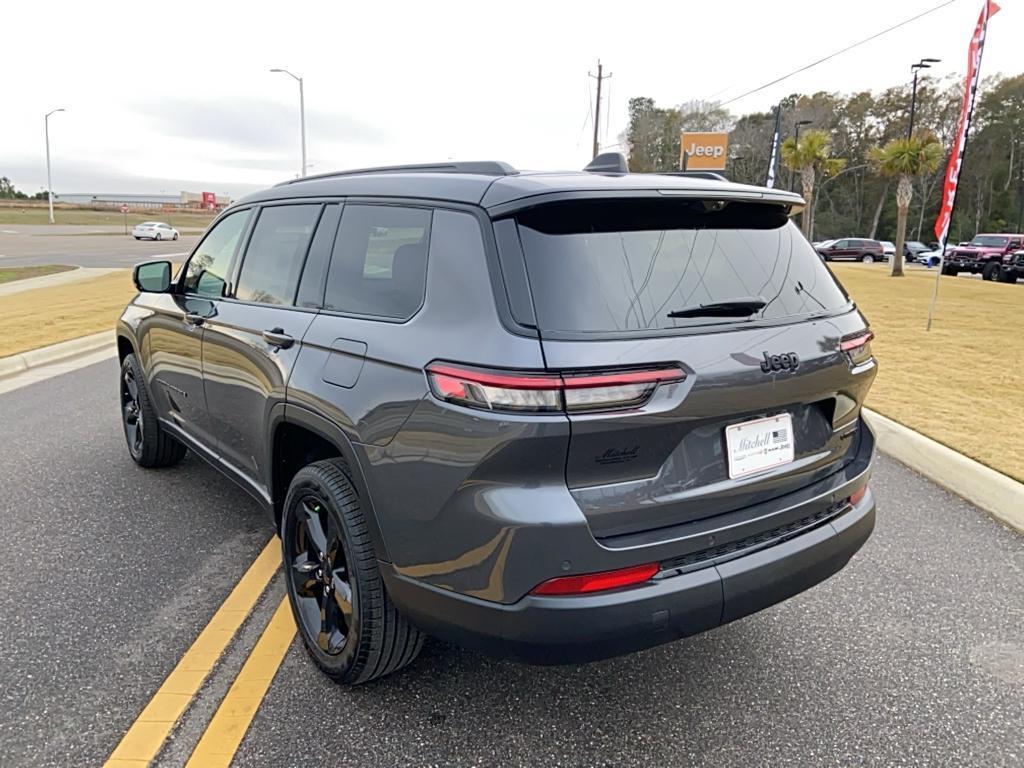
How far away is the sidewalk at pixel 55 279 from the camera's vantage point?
1780 centimetres

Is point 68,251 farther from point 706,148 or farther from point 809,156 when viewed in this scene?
point 706,148

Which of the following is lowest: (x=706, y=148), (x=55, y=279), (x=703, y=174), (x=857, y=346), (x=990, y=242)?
(x=55, y=279)

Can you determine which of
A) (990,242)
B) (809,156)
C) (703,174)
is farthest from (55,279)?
(809,156)

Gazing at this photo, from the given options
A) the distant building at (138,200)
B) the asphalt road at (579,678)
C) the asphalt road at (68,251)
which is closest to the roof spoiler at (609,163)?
the asphalt road at (579,678)

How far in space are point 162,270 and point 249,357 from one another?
1574 millimetres

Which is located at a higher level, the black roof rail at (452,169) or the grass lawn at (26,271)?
the black roof rail at (452,169)

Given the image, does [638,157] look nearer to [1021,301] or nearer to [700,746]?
[1021,301]

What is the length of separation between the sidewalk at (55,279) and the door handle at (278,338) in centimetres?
1691

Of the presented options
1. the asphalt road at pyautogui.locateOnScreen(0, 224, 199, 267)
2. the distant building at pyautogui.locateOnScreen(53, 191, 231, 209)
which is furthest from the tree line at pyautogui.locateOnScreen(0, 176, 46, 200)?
the asphalt road at pyautogui.locateOnScreen(0, 224, 199, 267)

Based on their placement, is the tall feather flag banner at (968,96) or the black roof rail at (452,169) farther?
the tall feather flag banner at (968,96)

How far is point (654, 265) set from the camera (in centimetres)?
233

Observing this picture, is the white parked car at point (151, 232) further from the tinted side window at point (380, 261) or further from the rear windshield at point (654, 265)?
the rear windshield at point (654, 265)

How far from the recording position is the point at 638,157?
82312 millimetres

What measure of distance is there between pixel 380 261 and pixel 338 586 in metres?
1.17
